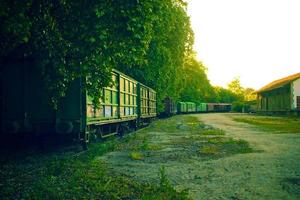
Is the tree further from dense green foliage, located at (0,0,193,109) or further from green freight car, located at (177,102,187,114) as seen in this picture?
dense green foliage, located at (0,0,193,109)

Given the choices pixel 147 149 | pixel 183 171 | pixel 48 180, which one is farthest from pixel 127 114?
pixel 48 180

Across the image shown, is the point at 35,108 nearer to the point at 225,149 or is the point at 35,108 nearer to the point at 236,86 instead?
the point at 225,149

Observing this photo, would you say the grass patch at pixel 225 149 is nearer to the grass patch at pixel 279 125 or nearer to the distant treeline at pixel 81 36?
the distant treeline at pixel 81 36

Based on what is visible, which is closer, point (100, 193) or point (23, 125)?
point (100, 193)

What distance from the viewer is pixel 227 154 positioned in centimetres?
1075

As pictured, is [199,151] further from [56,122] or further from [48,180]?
[48,180]

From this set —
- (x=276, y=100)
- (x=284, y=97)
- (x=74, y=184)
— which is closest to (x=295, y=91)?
(x=284, y=97)

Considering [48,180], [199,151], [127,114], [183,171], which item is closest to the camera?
[48,180]

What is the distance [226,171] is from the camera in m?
7.89

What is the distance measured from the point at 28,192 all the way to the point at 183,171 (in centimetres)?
347

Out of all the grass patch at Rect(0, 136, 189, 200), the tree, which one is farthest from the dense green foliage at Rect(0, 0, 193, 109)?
the tree

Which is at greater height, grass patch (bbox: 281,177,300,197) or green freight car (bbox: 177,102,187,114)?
green freight car (bbox: 177,102,187,114)

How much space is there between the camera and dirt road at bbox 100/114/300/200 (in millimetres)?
5992

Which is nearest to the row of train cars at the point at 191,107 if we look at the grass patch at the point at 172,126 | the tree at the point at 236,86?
the grass patch at the point at 172,126
